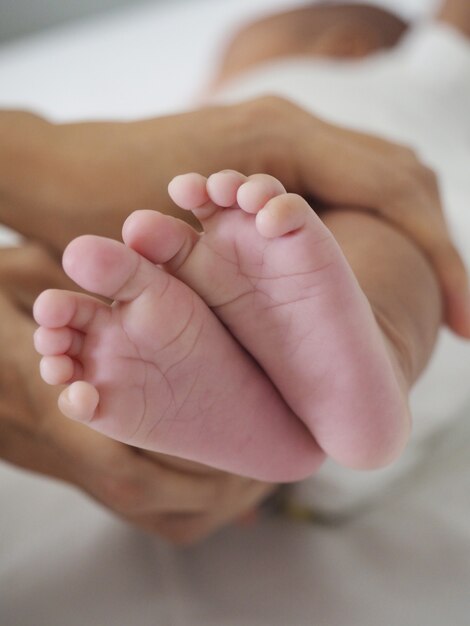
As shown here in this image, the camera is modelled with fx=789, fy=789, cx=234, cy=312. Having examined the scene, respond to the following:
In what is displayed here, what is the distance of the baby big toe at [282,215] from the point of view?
425mm

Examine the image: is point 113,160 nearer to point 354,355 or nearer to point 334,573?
point 354,355

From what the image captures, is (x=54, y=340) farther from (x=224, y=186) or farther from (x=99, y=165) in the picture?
(x=99, y=165)

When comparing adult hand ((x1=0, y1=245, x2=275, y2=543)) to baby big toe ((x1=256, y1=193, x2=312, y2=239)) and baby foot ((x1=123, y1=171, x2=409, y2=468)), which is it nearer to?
baby foot ((x1=123, y1=171, x2=409, y2=468))

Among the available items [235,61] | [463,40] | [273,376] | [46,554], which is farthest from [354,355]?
[235,61]

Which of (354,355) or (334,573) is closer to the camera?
(354,355)

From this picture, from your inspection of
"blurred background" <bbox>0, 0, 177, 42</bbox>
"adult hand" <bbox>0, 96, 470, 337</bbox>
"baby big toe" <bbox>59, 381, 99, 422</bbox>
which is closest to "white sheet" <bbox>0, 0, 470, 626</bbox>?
"adult hand" <bbox>0, 96, 470, 337</bbox>

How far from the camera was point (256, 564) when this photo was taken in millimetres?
683

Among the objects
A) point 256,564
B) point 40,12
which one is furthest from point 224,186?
point 40,12

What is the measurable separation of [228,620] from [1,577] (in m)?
0.20

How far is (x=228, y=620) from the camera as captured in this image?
2.06ft

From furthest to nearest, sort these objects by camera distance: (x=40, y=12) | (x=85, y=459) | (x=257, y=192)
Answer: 1. (x=40, y=12)
2. (x=85, y=459)
3. (x=257, y=192)

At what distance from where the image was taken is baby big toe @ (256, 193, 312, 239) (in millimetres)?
425

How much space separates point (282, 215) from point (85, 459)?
266 millimetres

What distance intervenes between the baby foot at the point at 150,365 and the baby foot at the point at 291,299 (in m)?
0.02
